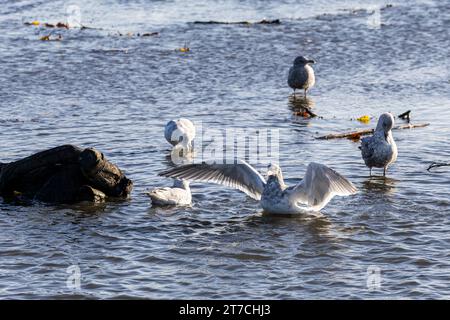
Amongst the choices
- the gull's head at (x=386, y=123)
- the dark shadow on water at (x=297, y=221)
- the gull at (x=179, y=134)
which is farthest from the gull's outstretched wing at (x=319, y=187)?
the gull at (x=179, y=134)

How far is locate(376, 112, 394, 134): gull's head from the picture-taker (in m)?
13.3

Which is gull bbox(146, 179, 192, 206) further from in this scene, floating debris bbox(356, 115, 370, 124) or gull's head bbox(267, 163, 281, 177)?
floating debris bbox(356, 115, 370, 124)

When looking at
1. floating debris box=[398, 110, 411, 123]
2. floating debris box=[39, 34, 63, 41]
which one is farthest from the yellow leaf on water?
floating debris box=[39, 34, 63, 41]

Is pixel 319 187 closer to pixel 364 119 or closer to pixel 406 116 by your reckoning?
pixel 364 119

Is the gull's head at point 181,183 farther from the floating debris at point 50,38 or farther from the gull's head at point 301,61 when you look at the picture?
the floating debris at point 50,38

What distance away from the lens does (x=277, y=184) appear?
37.4ft

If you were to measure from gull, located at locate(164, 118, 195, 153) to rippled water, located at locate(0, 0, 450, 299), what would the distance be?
367 millimetres

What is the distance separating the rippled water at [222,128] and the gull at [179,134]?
37 cm

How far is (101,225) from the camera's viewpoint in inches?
438

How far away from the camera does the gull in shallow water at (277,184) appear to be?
1107cm

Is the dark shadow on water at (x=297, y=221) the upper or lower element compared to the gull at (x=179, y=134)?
lower

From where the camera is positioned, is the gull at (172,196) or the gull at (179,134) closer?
the gull at (172,196)
